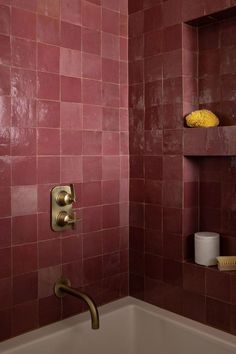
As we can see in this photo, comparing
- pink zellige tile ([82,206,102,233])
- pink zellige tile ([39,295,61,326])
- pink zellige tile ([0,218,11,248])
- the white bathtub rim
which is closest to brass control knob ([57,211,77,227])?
pink zellige tile ([82,206,102,233])

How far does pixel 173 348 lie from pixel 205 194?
741 mm

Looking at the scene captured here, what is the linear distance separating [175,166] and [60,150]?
556 mm

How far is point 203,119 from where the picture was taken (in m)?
1.72

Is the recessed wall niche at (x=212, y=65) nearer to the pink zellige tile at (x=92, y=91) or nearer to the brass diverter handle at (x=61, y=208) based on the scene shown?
the pink zellige tile at (x=92, y=91)

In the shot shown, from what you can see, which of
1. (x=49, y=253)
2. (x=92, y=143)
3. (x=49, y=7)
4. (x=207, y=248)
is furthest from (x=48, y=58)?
(x=207, y=248)

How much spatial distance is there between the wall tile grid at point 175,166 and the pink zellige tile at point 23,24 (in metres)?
0.58

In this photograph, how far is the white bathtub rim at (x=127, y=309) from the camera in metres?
1.59

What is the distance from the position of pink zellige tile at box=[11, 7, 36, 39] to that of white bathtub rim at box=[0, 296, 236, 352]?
130cm

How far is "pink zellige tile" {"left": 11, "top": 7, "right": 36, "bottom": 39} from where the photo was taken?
5.27 ft

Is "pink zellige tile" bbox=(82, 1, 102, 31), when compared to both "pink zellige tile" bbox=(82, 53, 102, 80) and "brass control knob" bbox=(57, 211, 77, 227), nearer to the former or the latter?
"pink zellige tile" bbox=(82, 53, 102, 80)

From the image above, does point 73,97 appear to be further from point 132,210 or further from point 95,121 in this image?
point 132,210

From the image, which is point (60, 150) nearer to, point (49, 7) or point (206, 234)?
point (49, 7)

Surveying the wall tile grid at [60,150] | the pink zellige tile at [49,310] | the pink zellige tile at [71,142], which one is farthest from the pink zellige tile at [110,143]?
the pink zellige tile at [49,310]

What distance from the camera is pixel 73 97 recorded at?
5.93ft
